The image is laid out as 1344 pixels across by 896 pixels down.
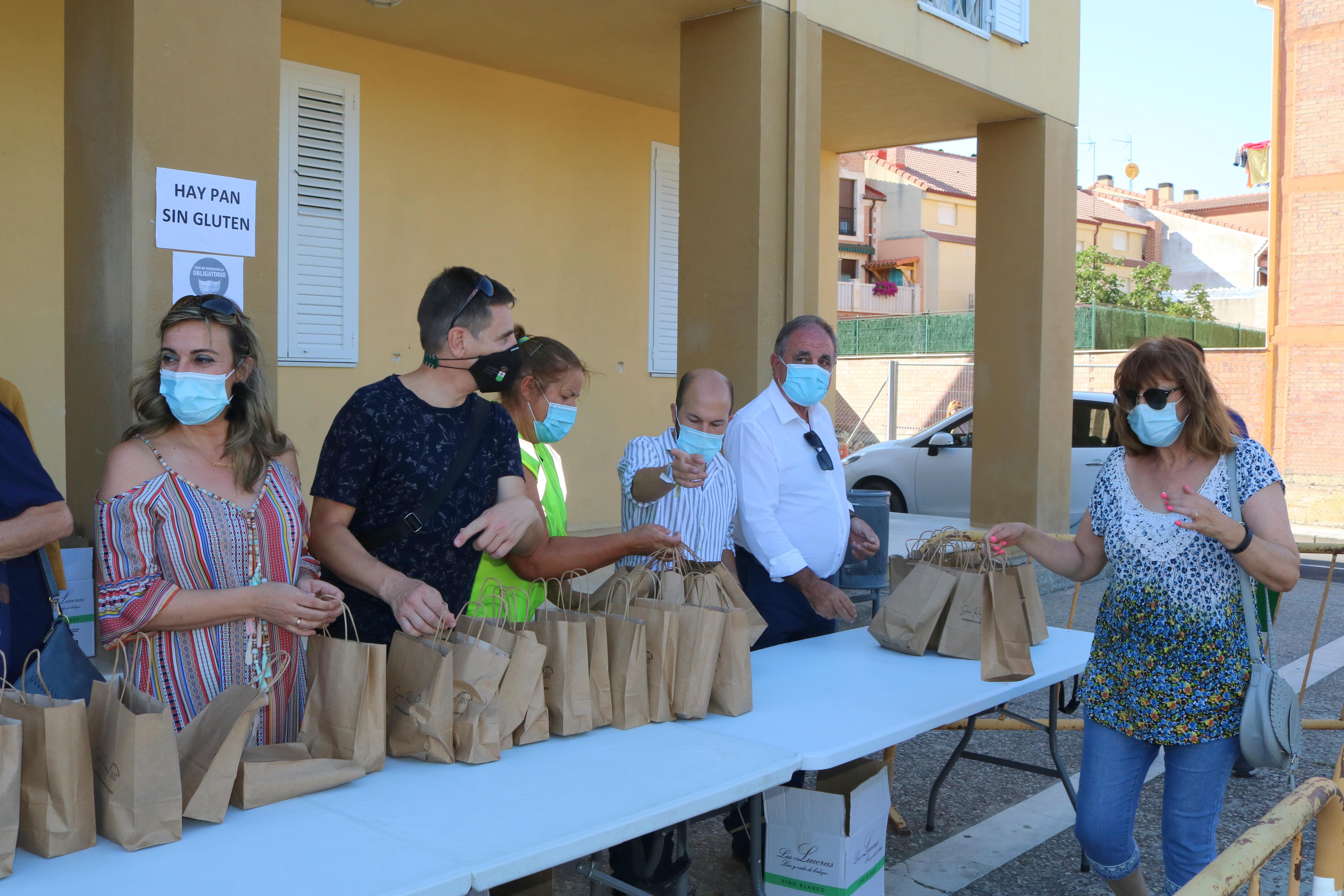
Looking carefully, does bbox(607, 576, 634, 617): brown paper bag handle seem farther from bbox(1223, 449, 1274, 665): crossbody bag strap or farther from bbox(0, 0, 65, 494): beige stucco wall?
bbox(0, 0, 65, 494): beige stucco wall

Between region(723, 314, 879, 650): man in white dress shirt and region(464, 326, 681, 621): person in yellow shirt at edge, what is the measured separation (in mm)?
600

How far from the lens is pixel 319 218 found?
692cm

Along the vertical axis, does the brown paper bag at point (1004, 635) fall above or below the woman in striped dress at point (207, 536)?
below

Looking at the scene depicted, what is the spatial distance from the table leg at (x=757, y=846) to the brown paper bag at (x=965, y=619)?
1042mm

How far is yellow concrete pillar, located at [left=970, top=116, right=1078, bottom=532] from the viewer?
8945 millimetres

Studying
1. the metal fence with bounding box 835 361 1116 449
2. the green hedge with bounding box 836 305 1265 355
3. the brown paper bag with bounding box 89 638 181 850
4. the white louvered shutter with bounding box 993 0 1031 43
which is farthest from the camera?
the green hedge with bounding box 836 305 1265 355

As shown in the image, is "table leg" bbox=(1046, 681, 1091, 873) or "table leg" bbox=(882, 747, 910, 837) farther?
"table leg" bbox=(882, 747, 910, 837)

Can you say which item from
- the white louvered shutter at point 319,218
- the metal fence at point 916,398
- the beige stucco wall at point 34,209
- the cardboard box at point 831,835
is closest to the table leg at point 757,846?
the cardboard box at point 831,835

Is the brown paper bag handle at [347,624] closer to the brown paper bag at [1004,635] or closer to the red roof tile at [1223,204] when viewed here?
the brown paper bag at [1004,635]

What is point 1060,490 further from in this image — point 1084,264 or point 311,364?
point 1084,264

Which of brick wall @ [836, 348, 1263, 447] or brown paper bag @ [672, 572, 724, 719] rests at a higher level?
brick wall @ [836, 348, 1263, 447]

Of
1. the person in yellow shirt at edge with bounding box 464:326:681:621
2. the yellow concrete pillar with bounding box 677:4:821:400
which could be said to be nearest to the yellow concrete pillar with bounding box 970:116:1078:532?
the yellow concrete pillar with bounding box 677:4:821:400

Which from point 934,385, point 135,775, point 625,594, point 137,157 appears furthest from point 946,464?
point 934,385

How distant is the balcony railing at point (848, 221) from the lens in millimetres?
40312
